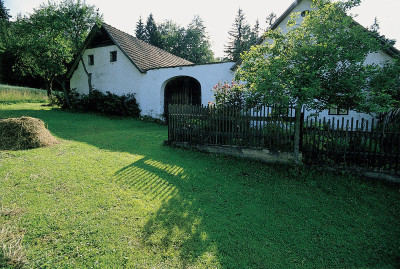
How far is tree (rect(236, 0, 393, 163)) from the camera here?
15.8 feet

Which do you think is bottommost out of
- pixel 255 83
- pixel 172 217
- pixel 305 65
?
pixel 172 217

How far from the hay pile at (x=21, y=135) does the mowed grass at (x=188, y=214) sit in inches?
26.7

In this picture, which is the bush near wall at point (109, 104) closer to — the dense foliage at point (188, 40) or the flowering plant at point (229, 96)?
the flowering plant at point (229, 96)

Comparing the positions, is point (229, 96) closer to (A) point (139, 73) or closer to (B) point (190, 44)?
(A) point (139, 73)

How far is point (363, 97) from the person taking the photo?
4895 millimetres

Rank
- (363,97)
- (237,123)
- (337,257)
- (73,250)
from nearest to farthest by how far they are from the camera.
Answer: (73,250), (337,257), (363,97), (237,123)

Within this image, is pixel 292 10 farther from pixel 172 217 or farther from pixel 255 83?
pixel 172 217

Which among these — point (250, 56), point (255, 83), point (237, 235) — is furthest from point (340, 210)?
point (250, 56)

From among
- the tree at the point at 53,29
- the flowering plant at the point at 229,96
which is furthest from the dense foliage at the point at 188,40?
the flowering plant at the point at 229,96

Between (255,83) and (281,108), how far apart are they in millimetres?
1377

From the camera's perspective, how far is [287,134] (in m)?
6.32

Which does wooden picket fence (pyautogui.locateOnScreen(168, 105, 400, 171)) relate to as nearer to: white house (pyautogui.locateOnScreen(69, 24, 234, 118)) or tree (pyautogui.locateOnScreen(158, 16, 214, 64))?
white house (pyautogui.locateOnScreen(69, 24, 234, 118))

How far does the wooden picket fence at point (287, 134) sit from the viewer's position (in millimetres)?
5672

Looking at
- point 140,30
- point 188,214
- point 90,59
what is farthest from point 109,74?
point 140,30
